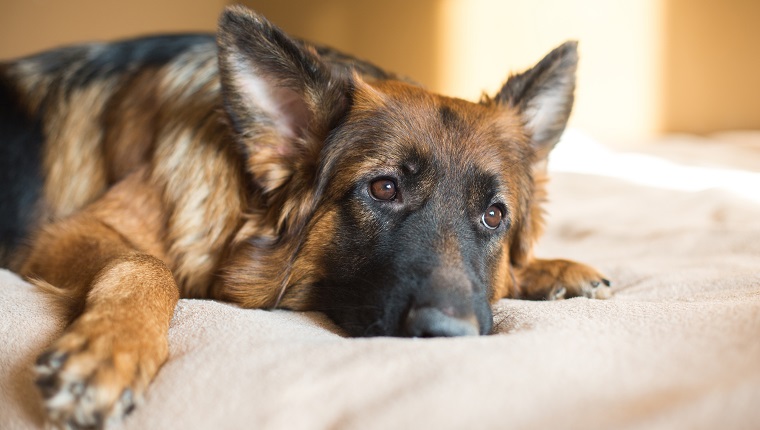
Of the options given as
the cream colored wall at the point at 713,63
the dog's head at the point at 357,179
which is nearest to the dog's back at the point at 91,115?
the dog's head at the point at 357,179

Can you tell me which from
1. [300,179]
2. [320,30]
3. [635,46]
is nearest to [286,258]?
[300,179]

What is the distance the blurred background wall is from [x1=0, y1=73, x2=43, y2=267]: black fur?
14.1 ft

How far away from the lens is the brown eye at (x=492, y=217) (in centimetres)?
205

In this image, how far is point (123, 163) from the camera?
8.09ft

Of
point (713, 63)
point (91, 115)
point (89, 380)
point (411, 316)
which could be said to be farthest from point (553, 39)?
point (89, 380)

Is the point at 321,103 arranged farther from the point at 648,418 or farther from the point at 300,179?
the point at 648,418

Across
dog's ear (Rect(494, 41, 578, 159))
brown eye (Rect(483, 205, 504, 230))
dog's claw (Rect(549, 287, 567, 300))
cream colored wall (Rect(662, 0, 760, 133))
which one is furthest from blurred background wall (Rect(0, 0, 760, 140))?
brown eye (Rect(483, 205, 504, 230))

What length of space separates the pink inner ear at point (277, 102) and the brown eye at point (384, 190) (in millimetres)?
326

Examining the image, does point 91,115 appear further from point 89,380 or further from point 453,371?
point 453,371

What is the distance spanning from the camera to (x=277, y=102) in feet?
6.88

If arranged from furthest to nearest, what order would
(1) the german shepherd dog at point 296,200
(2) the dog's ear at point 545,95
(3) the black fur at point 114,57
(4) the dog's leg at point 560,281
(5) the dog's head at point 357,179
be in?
(3) the black fur at point 114,57 → (2) the dog's ear at point 545,95 → (4) the dog's leg at point 560,281 → (5) the dog's head at point 357,179 → (1) the german shepherd dog at point 296,200

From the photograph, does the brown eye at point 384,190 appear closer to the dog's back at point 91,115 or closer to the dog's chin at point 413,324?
the dog's chin at point 413,324

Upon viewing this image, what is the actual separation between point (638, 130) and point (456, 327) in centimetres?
557

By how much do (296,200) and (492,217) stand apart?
58 cm
